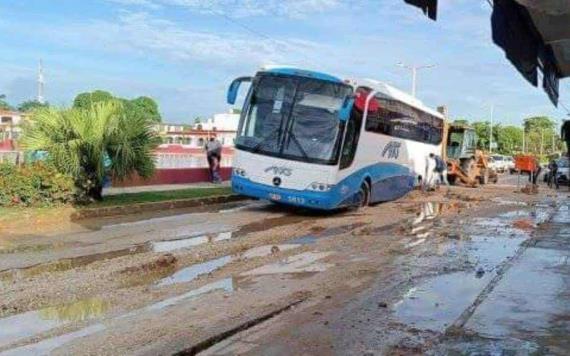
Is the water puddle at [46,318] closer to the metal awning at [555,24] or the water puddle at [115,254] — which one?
the water puddle at [115,254]

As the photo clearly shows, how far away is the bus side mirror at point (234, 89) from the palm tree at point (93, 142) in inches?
90.1

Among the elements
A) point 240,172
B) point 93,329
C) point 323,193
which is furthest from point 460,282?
point 240,172

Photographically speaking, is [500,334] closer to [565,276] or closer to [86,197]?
[565,276]

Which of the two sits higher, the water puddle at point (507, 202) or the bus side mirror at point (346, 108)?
the bus side mirror at point (346, 108)

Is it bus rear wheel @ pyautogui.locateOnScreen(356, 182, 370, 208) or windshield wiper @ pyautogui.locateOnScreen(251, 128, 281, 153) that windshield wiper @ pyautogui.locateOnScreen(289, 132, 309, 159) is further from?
bus rear wheel @ pyautogui.locateOnScreen(356, 182, 370, 208)

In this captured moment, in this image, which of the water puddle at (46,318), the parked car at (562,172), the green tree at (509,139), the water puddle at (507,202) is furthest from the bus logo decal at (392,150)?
the green tree at (509,139)

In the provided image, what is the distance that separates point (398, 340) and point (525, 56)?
10.4 ft

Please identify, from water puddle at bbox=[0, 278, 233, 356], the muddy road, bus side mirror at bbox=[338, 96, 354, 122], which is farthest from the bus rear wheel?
water puddle at bbox=[0, 278, 233, 356]

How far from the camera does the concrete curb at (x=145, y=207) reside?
16.4 metres

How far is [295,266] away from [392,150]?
40.3 feet

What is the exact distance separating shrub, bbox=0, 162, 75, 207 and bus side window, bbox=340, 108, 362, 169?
6.82m

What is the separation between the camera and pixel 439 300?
27.8ft

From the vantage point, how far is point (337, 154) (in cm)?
1778

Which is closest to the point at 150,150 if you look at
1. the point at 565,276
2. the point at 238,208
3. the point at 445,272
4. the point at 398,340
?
the point at 238,208
